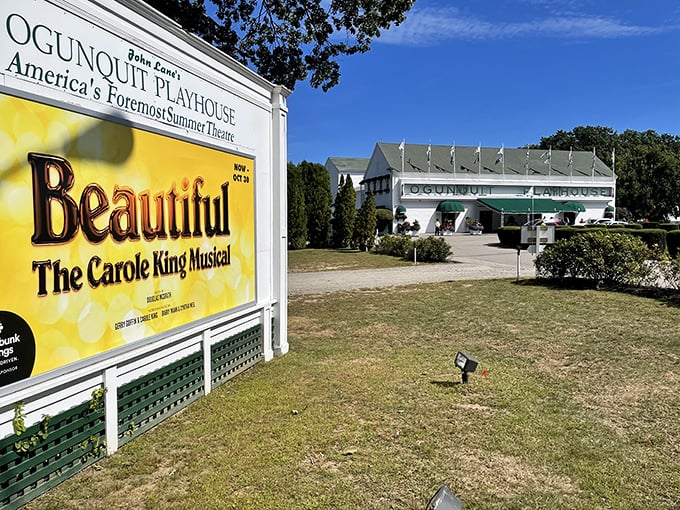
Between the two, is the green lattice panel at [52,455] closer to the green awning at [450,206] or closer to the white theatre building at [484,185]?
the white theatre building at [484,185]

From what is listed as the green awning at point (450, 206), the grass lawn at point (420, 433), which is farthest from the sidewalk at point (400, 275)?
the green awning at point (450, 206)

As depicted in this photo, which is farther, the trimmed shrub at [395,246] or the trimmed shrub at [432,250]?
the trimmed shrub at [395,246]

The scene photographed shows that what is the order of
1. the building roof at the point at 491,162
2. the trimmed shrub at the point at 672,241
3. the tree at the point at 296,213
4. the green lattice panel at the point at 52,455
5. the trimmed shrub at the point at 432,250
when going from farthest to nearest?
the building roof at the point at 491,162
the tree at the point at 296,213
the trimmed shrub at the point at 672,241
the trimmed shrub at the point at 432,250
the green lattice panel at the point at 52,455

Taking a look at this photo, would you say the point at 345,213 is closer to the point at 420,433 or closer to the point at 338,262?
the point at 338,262

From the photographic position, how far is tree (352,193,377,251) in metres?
26.3

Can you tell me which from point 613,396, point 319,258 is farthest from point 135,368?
point 319,258

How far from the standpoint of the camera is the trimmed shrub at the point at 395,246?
75.2 ft

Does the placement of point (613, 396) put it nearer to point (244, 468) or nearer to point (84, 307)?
point (244, 468)

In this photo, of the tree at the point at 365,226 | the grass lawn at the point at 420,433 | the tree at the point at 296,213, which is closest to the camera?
the grass lawn at the point at 420,433

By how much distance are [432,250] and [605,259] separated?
30.1ft

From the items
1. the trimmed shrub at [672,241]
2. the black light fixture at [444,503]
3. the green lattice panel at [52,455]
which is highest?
the trimmed shrub at [672,241]

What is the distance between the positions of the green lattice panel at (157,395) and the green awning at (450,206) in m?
44.4

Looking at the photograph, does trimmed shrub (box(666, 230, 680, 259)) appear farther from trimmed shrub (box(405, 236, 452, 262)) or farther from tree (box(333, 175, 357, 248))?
tree (box(333, 175, 357, 248))

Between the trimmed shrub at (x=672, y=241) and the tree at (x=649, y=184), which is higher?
the tree at (x=649, y=184)
